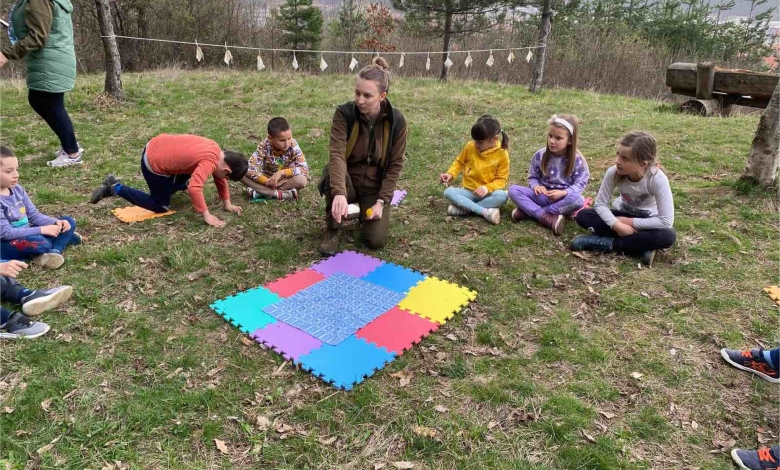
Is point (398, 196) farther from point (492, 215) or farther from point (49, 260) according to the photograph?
point (49, 260)

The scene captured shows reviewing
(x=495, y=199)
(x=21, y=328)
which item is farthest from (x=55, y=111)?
(x=495, y=199)

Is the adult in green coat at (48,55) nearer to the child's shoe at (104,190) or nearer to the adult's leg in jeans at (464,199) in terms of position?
the child's shoe at (104,190)

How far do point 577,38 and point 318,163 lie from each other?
15854 mm

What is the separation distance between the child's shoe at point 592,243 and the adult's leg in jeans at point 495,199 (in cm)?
86

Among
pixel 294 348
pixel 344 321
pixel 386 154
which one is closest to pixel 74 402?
pixel 294 348

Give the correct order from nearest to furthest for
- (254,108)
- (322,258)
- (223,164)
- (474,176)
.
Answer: (322,258) < (223,164) < (474,176) < (254,108)

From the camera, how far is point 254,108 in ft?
28.2

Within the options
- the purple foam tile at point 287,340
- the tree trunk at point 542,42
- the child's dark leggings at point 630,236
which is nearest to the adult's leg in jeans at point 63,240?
the purple foam tile at point 287,340

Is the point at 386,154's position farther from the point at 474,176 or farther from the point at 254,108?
the point at 254,108

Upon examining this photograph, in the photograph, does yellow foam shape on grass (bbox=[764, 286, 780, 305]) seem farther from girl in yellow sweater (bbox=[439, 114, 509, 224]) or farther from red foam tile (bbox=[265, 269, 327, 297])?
red foam tile (bbox=[265, 269, 327, 297])

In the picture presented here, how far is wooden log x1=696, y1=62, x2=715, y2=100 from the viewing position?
9.25m

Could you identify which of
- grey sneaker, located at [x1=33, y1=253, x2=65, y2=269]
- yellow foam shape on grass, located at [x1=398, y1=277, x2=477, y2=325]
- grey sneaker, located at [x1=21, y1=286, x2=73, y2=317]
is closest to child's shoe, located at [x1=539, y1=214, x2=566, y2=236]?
yellow foam shape on grass, located at [x1=398, y1=277, x2=477, y2=325]

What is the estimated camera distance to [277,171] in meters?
5.25

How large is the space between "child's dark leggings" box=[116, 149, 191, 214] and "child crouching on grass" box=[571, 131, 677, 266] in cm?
389
